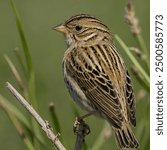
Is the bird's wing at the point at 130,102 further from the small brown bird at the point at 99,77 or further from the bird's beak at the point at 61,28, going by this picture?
the bird's beak at the point at 61,28

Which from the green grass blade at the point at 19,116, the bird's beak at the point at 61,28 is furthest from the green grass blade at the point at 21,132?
the bird's beak at the point at 61,28

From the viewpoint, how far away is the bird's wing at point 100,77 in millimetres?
6508

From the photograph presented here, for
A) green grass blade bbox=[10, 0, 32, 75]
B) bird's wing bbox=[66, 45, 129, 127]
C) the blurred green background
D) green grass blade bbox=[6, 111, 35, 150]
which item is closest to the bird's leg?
bird's wing bbox=[66, 45, 129, 127]

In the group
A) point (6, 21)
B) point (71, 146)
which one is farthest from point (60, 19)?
point (71, 146)

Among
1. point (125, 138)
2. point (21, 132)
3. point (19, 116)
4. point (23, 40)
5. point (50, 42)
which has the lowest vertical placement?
point (50, 42)

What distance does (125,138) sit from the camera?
6.29 m

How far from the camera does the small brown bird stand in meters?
6.46

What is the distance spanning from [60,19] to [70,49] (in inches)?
140

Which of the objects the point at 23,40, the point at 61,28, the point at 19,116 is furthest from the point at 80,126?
the point at 61,28

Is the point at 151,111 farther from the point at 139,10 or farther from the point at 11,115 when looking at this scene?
the point at 139,10

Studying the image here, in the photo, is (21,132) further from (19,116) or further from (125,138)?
(125,138)

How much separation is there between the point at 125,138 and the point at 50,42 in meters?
4.17

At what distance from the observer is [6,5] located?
1073 centimetres

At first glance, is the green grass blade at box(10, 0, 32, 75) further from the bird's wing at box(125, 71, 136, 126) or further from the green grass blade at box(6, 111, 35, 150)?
the bird's wing at box(125, 71, 136, 126)
